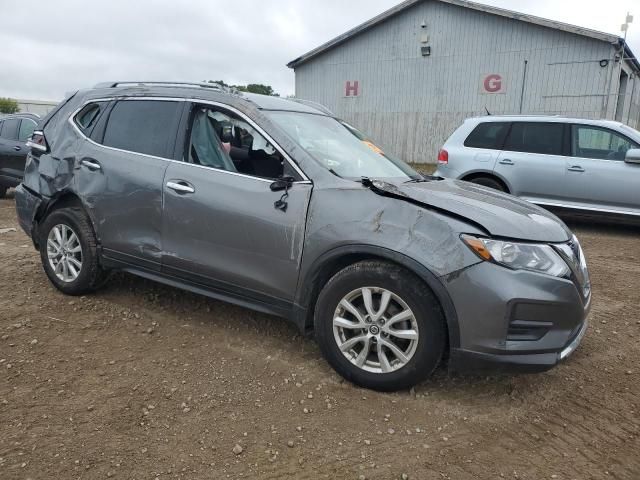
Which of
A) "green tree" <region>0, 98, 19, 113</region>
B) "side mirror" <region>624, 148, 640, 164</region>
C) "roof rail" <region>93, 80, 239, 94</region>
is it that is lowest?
"side mirror" <region>624, 148, 640, 164</region>

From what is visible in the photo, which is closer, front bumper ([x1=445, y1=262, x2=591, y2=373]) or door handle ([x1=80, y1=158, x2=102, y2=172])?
front bumper ([x1=445, y1=262, x2=591, y2=373])

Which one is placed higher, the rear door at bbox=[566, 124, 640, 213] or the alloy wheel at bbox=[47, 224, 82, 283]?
the rear door at bbox=[566, 124, 640, 213]

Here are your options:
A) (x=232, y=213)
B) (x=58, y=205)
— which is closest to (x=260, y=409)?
(x=232, y=213)

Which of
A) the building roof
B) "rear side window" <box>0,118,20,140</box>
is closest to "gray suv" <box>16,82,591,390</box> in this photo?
"rear side window" <box>0,118,20,140</box>

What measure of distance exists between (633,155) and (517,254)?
5565mm

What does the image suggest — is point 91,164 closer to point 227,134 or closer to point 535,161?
point 227,134

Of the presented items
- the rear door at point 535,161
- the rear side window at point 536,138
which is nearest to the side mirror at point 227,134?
the rear door at point 535,161

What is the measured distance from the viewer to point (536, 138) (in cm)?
790

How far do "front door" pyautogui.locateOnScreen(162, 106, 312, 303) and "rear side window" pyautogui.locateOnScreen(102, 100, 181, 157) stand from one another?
7.9 inches

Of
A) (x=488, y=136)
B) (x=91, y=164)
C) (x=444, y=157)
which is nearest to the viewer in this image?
(x=91, y=164)

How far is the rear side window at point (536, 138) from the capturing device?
305 inches

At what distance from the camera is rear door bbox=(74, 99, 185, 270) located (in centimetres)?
377

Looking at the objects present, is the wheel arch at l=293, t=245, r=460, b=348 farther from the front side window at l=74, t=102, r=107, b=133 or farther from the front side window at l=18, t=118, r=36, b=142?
Result: the front side window at l=18, t=118, r=36, b=142

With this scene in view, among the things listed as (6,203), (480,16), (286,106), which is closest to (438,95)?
(480,16)
